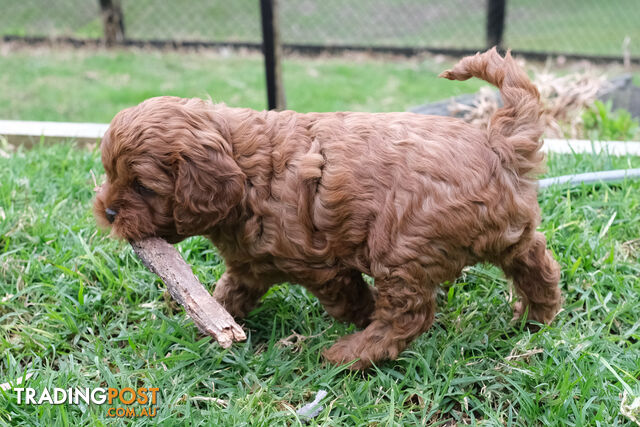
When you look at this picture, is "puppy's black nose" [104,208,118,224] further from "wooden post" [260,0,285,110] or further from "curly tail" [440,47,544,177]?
"wooden post" [260,0,285,110]

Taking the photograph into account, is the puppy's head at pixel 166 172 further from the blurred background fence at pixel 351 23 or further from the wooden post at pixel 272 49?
the blurred background fence at pixel 351 23

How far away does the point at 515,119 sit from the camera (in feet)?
8.86

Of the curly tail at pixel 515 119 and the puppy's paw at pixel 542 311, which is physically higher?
the curly tail at pixel 515 119

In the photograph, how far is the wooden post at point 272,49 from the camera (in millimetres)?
5957

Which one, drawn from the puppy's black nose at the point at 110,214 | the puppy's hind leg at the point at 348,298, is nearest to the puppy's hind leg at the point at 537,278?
the puppy's hind leg at the point at 348,298

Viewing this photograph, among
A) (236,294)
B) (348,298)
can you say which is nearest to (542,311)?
(348,298)

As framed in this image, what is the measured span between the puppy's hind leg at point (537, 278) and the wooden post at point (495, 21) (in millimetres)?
8088

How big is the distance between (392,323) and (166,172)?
3.95ft

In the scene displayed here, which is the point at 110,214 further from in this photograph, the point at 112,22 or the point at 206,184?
the point at 112,22

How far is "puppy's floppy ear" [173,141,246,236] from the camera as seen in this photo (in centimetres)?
256

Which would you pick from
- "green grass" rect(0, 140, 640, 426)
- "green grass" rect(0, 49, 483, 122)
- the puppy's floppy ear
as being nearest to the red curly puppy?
the puppy's floppy ear

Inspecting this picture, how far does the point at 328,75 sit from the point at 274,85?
4307mm

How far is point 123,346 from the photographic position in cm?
325

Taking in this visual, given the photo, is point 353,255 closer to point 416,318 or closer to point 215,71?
point 416,318
